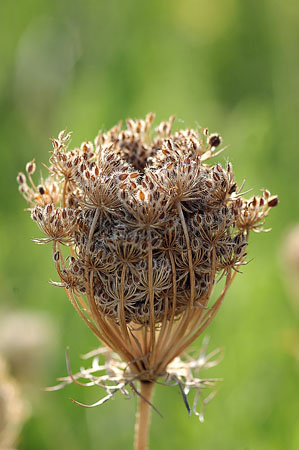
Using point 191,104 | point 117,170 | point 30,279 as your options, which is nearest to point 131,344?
point 117,170

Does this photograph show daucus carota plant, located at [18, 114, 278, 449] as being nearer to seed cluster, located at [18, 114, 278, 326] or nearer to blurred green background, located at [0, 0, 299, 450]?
seed cluster, located at [18, 114, 278, 326]

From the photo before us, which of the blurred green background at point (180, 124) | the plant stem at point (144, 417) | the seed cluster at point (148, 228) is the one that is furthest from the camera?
the blurred green background at point (180, 124)

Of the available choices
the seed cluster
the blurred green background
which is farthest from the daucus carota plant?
the blurred green background

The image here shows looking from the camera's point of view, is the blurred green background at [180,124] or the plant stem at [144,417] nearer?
the plant stem at [144,417]

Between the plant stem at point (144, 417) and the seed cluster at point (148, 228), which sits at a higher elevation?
the seed cluster at point (148, 228)

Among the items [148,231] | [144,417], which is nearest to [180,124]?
[144,417]

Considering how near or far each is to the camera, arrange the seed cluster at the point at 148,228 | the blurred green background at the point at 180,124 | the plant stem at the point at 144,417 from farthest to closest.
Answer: the blurred green background at the point at 180,124, the plant stem at the point at 144,417, the seed cluster at the point at 148,228

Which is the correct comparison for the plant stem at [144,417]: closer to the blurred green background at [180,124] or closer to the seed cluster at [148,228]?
the seed cluster at [148,228]

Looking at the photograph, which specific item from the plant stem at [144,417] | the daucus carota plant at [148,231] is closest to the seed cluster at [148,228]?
the daucus carota plant at [148,231]

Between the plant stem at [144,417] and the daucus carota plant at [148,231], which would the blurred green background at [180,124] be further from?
the plant stem at [144,417]
